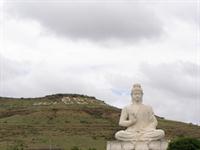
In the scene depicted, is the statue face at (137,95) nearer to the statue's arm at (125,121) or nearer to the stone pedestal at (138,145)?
the statue's arm at (125,121)

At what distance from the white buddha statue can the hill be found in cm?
4082

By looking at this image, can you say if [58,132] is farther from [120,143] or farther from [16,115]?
[120,143]

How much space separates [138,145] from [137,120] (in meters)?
1.21

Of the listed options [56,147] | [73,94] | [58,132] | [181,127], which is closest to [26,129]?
[58,132]

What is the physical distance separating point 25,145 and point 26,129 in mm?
15089

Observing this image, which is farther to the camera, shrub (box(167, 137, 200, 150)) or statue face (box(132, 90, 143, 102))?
shrub (box(167, 137, 200, 150))

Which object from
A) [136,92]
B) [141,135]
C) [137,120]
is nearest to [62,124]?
[137,120]

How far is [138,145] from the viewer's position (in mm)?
25672

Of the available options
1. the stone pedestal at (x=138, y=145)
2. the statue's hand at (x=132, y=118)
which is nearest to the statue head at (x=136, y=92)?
the statue's hand at (x=132, y=118)

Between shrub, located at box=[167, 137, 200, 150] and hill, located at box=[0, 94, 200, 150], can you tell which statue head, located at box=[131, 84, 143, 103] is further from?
hill, located at box=[0, 94, 200, 150]

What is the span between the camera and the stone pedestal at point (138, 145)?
2552cm

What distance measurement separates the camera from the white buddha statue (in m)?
26.0

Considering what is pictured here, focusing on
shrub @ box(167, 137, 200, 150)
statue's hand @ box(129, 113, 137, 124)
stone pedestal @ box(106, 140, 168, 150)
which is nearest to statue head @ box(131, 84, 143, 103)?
statue's hand @ box(129, 113, 137, 124)

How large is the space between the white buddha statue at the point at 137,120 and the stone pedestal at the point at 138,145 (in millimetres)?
207
